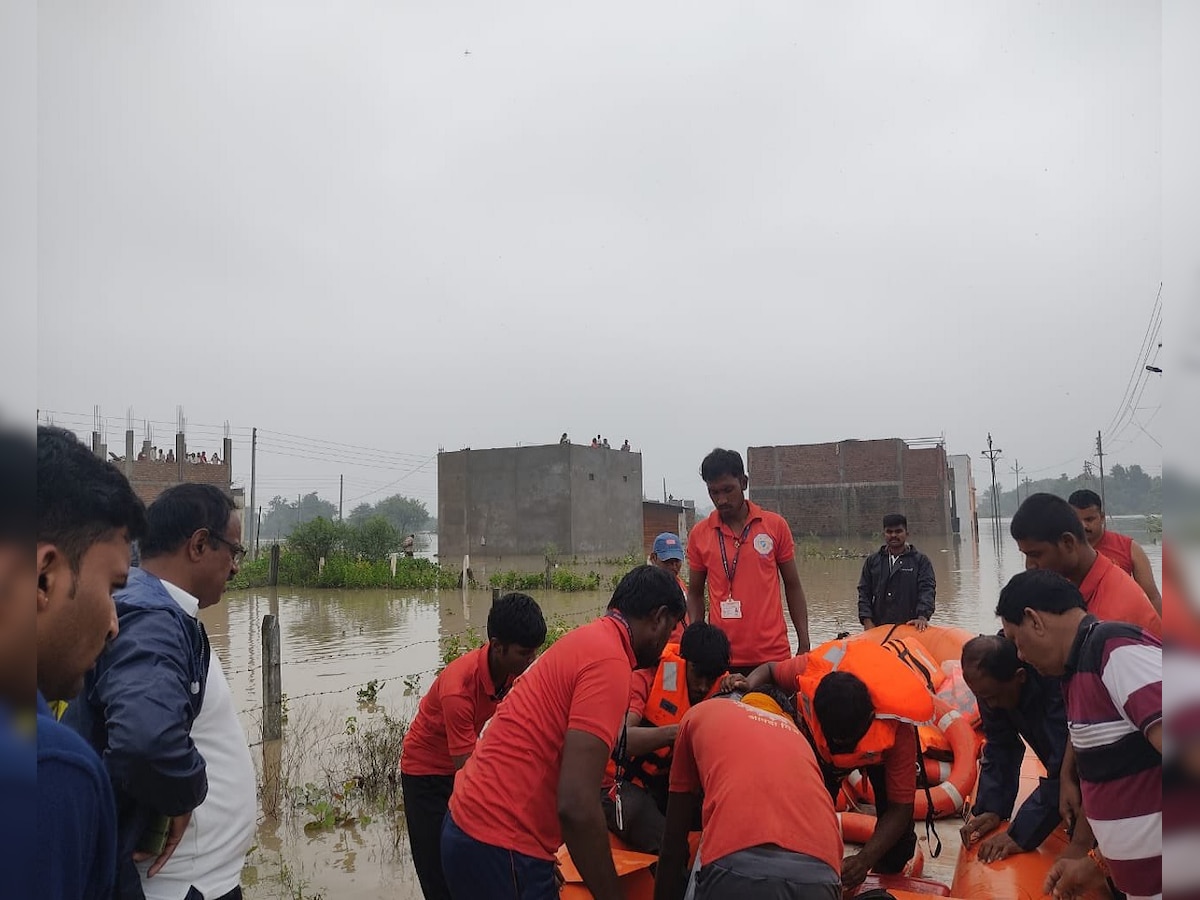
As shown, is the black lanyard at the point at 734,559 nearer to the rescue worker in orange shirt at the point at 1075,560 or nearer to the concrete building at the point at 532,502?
the rescue worker in orange shirt at the point at 1075,560

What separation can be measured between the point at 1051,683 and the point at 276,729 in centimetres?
576

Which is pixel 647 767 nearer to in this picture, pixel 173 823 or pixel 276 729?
pixel 173 823

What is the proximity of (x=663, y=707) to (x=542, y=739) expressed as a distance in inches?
42.6

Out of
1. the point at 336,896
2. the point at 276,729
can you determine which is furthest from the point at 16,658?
the point at 276,729

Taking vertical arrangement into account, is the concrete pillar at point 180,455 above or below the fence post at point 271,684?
above

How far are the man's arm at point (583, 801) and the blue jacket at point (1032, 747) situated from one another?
1.82 metres

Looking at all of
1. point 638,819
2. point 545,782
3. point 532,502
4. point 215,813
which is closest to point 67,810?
point 215,813

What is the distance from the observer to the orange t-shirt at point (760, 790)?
6.85ft

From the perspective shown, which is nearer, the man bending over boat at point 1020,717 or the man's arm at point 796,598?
the man bending over boat at point 1020,717

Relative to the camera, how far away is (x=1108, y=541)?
4418 mm

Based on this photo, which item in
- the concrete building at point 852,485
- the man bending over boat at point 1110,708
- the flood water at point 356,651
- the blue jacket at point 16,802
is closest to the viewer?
the blue jacket at point 16,802

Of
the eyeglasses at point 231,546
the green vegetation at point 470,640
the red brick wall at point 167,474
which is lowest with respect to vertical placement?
the green vegetation at point 470,640

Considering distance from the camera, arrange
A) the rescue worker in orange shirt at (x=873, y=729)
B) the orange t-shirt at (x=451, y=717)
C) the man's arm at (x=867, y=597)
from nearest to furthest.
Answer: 1. the rescue worker in orange shirt at (x=873, y=729)
2. the orange t-shirt at (x=451, y=717)
3. the man's arm at (x=867, y=597)

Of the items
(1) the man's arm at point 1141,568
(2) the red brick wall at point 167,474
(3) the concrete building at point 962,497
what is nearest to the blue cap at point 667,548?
(1) the man's arm at point 1141,568
